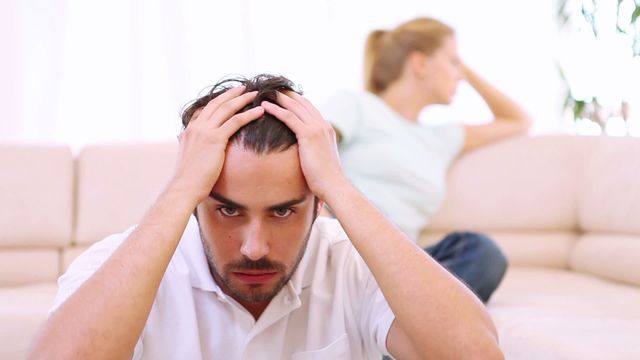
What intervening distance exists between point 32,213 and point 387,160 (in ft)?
3.39

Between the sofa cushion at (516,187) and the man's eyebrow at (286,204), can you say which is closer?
the man's eyebrow at (286,204)

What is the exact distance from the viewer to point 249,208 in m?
1.11

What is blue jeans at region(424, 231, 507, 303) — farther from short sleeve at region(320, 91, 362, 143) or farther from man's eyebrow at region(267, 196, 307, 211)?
man's eyebrow at region(267, 196, 307, 211)

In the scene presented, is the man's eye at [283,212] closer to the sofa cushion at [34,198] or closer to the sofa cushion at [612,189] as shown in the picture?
the sofa cushion at [34,198]

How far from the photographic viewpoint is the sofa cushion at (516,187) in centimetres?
253

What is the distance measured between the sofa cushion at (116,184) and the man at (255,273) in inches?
42.1

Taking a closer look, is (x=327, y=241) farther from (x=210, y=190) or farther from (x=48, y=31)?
(x=48, y=31)

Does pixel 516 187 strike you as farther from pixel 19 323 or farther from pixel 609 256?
pixel 19 323

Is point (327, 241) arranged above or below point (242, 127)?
below

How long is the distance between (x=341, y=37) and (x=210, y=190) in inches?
96.5

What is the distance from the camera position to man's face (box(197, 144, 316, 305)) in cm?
111

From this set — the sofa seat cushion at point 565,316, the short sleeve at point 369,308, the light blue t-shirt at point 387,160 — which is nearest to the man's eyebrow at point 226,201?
the short sleeve at point 369,308

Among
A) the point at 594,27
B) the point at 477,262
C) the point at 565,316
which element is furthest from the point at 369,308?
the point at 594,27

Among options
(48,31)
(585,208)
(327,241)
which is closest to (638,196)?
(585,208)
